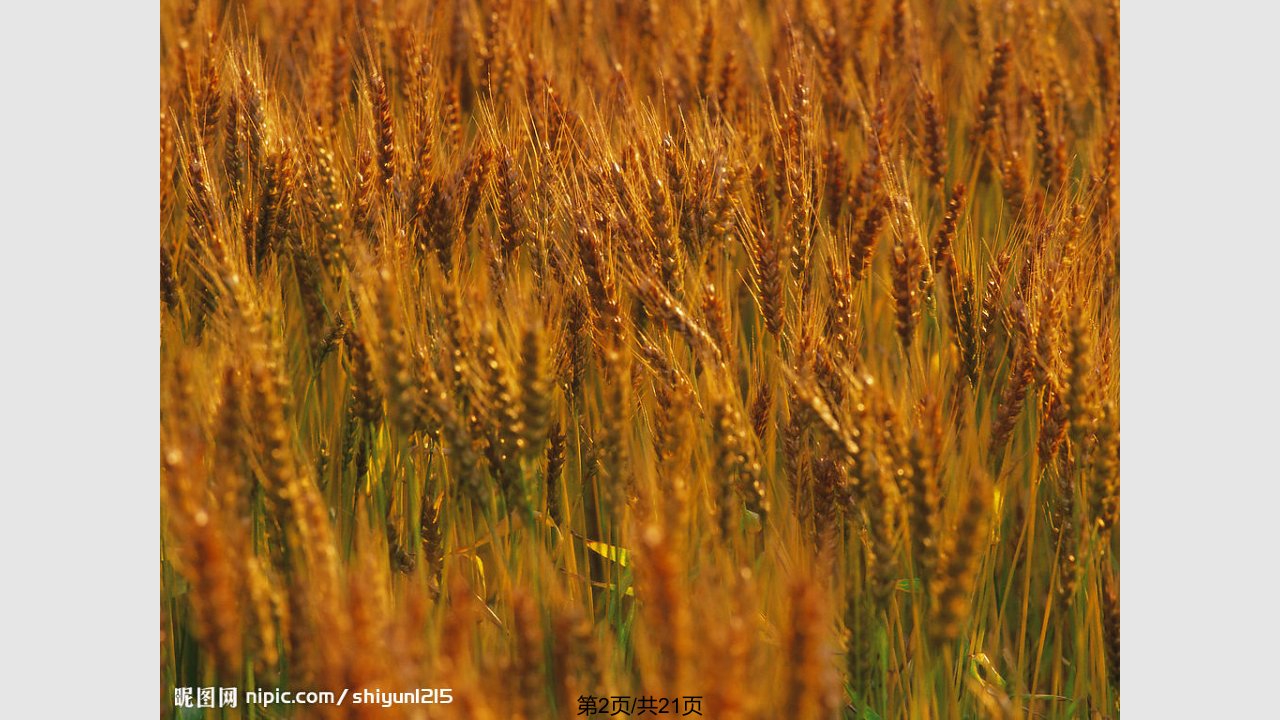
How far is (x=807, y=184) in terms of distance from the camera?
1.78 metres

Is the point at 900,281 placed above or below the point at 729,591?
above

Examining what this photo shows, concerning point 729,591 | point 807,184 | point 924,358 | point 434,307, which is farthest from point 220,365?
point 924,358

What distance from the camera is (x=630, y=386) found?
162 centimetres

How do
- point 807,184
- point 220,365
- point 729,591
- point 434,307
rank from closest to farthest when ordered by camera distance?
1. point 729,591
2. point 220,365
3. point 434,307
4. point 807,184

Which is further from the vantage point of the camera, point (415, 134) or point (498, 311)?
point (415, 134)

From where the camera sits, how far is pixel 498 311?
5.22 feet

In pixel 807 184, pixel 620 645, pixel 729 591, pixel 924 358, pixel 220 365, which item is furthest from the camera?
pixel 924 358

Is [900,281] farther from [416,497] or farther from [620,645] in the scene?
[416,497]

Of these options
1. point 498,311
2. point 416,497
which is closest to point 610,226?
point 498,311

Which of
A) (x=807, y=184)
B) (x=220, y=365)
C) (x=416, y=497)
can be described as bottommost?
(x=416, y=497)

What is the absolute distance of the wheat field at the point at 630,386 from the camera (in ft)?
3.94

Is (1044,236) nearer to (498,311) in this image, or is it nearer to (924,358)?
(924,358)

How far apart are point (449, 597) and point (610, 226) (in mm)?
583

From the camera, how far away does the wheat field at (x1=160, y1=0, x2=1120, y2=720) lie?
120 centimetres
